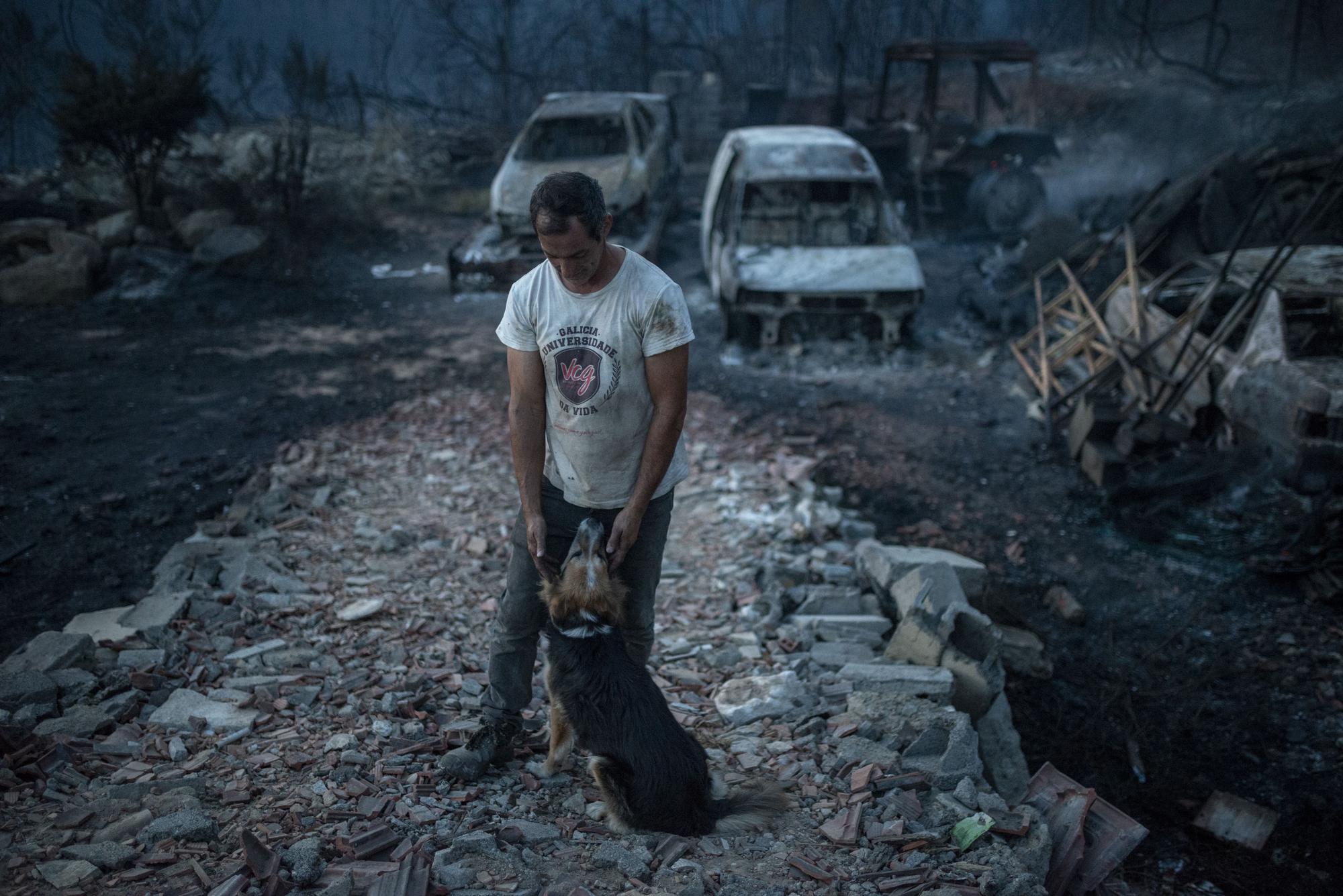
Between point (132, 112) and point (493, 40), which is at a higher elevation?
point (493, 40)

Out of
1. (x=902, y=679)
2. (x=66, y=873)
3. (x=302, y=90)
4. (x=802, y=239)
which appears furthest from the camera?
(x=302, y=90)

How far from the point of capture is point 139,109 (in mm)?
11141

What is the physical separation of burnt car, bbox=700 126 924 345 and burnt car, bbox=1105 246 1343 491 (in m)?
2.58

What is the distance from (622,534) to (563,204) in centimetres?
113

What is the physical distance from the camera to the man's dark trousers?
309 cm

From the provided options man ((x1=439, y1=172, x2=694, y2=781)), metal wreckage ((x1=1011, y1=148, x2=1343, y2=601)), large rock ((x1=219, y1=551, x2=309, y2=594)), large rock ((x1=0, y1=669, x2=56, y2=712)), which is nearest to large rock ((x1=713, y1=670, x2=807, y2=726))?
man ((x1=439, y1=172, x2=694, y2=781))

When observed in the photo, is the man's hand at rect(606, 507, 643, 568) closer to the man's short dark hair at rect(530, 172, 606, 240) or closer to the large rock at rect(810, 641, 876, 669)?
the man's short dark hair at rect(530, 172, 606, 240)

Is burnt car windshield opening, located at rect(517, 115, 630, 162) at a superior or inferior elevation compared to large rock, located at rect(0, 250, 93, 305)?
superior

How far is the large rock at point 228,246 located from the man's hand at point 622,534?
10864mm

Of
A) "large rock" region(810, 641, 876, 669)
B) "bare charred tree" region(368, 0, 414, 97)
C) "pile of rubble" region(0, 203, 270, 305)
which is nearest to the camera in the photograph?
"large rock" region(810, 641, 876, 669)

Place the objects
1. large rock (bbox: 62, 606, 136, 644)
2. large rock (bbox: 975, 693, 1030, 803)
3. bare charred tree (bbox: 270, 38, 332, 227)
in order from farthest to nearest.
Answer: bare charred tree (bbox: 270, 38, 332, 227), large rock (bbox: 62, 606, 136, 644), large rock (bbox: 975, 693, 1030, 803)

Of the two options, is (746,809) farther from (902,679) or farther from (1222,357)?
(1222,357)

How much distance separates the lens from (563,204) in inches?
99.2

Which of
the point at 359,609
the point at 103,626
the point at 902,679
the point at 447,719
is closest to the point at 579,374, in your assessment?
the point at 447,719
